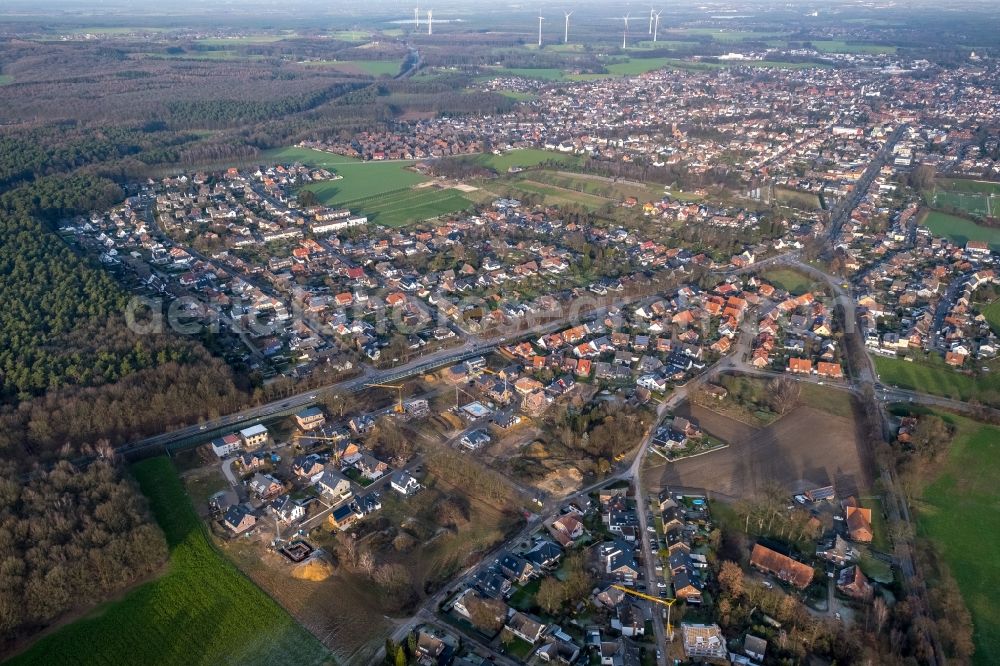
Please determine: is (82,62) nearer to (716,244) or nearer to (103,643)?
(716,244)

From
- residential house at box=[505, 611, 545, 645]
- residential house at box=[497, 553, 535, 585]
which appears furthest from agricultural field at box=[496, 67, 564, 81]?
residential house at box=[505, 611, 545, 645]

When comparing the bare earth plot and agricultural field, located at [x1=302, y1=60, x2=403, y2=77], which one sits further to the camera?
agricultural field, located at [x1=302, y1=60, x2=403, y2=77]

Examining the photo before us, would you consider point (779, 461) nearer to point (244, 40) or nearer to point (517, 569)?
point (517, 569)

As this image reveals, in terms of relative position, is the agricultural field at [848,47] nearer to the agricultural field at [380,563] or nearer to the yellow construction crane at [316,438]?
the yellow construction crane at [316,438]

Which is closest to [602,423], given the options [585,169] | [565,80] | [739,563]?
[739,563]

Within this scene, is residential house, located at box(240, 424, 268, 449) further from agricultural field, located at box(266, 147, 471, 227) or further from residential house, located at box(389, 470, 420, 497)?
agricultural field, located at box(266, 147, 471, 227)

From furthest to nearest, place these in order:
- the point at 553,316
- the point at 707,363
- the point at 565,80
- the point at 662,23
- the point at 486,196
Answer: the point at 662,23 → the point at 565,80 → the point at 486,196 → the point at 553,316 → the point at 707,363
